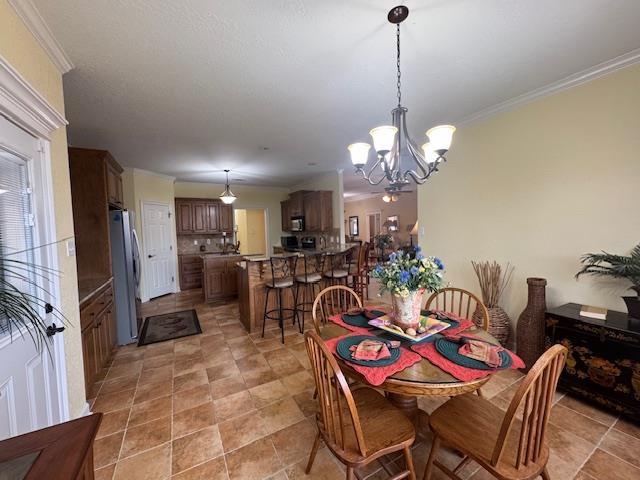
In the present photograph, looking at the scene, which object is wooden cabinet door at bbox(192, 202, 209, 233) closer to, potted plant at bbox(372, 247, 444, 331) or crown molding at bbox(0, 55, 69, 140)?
crown molding at bbox(0, 55, 69, 140)

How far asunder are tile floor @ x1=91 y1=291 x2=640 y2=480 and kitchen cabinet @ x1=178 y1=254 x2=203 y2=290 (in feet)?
10.5

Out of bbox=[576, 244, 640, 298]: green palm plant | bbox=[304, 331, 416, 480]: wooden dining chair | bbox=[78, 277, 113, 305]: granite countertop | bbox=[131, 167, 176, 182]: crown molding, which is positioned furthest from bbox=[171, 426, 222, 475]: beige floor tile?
bbox=[131, 167, 176, 182]: crown molding

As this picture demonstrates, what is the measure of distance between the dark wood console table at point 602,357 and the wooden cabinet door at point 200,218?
6.40 metres

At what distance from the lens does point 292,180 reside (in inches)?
259

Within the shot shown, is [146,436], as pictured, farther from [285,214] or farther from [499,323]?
[285,214]

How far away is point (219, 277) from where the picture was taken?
5105 millimetres

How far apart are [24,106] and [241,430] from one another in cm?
239

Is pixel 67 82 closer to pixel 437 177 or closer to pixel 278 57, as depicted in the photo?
pixel 278 57

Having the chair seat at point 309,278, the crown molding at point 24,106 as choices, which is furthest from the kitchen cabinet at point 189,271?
the crown molding at point 24,106

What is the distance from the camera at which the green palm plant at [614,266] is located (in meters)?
1.96

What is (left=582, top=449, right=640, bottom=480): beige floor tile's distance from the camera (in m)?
1.49

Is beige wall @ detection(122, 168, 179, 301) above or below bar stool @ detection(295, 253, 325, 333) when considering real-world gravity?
above

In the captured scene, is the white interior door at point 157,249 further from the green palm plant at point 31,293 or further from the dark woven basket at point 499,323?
the dark woven basket at point 499,323

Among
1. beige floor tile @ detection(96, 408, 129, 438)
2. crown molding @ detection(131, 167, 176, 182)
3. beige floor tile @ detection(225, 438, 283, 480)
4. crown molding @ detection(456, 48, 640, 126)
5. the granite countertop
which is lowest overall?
beige floor tile @ detection(225, 438, 283, 480)
